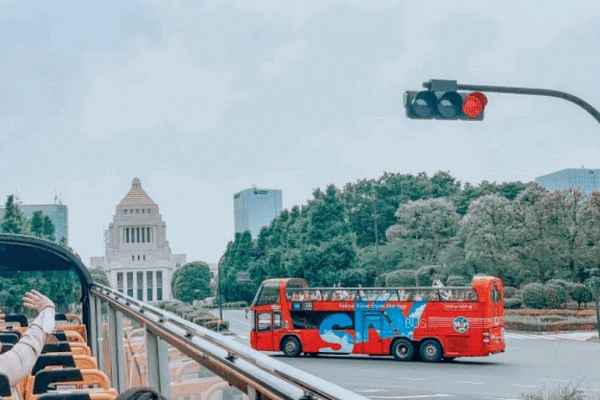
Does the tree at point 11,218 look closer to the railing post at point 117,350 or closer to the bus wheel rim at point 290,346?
the bus wheel rim at point 290,346

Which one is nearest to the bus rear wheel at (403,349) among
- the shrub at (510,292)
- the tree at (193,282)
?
the shrub at (510,292)

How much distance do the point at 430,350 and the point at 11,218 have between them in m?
Result: 31.3

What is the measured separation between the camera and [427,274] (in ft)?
156

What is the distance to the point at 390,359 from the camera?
1091 inches

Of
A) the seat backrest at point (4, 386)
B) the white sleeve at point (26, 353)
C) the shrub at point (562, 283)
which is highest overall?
the white sleeve at point (26, 353)

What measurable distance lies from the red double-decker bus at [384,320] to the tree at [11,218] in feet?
83.1

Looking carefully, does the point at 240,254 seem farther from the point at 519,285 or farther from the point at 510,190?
the point at 519,285

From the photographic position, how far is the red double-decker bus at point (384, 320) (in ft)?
82.2

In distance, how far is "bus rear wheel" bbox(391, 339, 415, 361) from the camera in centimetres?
2620

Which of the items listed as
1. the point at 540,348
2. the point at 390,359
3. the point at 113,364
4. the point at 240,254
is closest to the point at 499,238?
the point at 540,348

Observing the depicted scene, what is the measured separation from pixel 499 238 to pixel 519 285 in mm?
3359

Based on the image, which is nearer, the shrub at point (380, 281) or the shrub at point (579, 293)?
the shrub at point (579, 293)

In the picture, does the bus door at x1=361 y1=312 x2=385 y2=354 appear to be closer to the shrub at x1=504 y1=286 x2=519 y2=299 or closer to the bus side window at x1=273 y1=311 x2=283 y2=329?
the bus side window at x1=273 y1=311 x2=283 y2=329

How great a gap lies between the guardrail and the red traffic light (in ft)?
17.6
